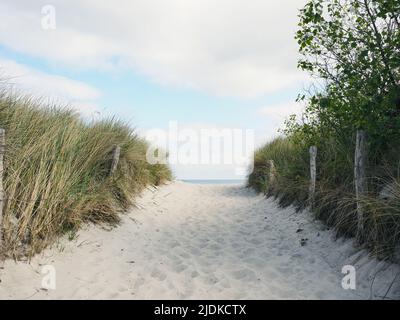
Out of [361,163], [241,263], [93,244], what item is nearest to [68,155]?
[93,244]

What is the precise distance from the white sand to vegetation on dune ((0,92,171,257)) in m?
0.29

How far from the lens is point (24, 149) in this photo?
5223mm

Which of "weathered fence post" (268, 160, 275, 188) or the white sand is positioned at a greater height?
"weathered fence post" (268, 160, 275, 188)

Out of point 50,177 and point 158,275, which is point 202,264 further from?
point 50,177

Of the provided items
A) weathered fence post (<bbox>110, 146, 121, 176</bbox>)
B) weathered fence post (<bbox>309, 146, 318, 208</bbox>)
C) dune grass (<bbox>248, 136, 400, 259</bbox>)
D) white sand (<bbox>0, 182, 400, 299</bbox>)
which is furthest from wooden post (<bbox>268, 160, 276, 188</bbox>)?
weathered fence post (<bbox>110, 146, 121, 176</bbox>)

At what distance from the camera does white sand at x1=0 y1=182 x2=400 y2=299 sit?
423 cm

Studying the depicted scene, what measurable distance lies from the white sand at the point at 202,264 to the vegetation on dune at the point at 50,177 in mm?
290

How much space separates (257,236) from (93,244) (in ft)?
9.58

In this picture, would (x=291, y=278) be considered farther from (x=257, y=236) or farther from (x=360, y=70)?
(x=360, y=70)

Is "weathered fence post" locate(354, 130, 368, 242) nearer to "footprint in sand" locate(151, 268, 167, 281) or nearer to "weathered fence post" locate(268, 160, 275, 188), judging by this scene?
"footprint in sand" locate(151, 268, 167, 281)

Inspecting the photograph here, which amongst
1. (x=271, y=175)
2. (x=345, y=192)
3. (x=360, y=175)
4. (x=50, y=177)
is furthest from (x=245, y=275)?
(x=271, y=175)

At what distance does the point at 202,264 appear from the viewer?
17.1 feet

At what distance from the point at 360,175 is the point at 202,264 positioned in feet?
8.57

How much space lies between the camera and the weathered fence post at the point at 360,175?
4.98 meters
